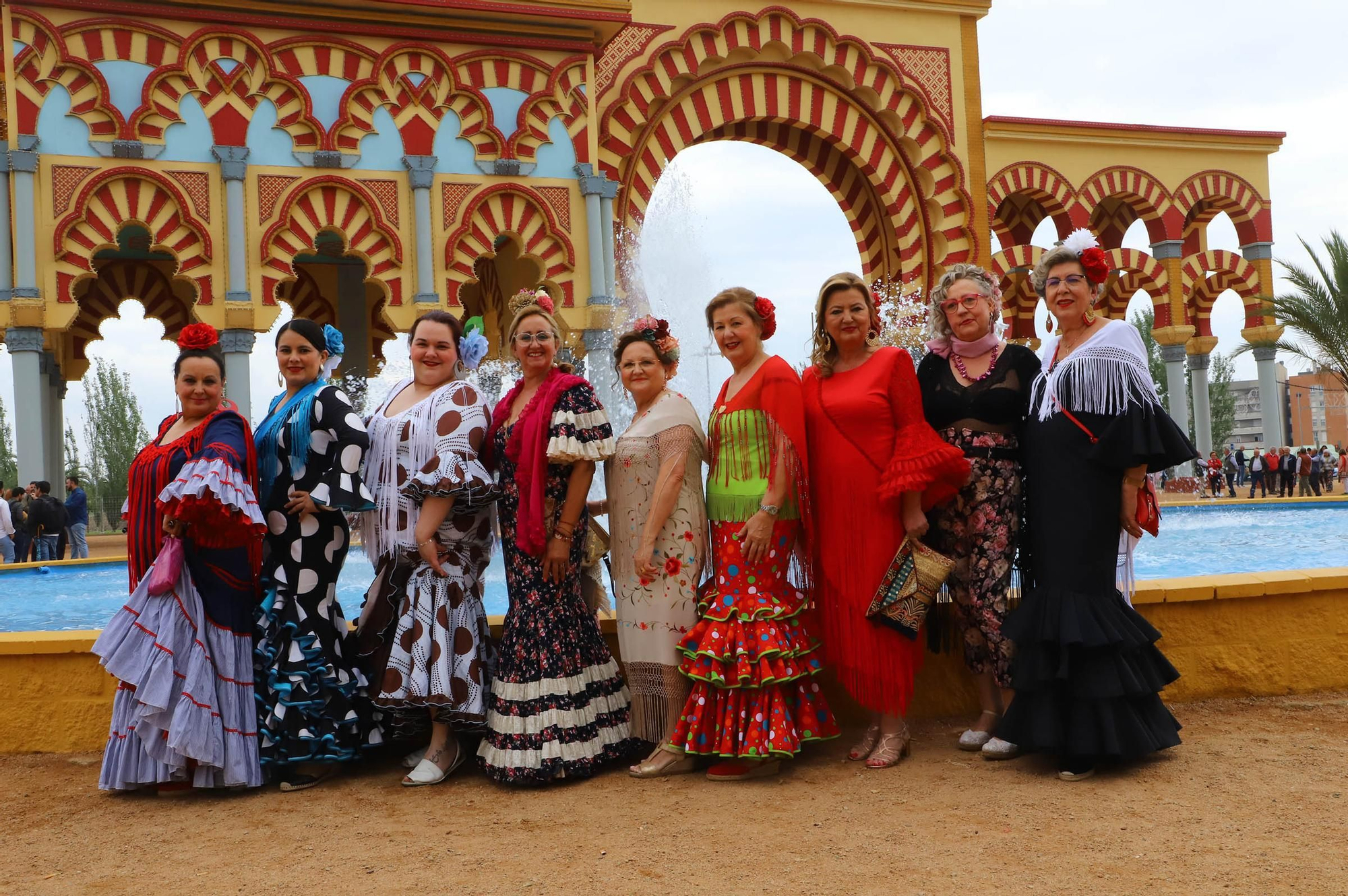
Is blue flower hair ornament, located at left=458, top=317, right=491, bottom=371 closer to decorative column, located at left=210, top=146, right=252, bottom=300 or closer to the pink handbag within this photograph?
the pink handbag

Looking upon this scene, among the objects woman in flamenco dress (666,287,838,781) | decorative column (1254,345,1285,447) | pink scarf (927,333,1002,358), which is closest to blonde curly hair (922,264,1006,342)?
pink scarf (927,333,1002,358)

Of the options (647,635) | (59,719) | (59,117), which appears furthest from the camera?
(59,117)

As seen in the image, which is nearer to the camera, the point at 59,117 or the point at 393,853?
the point at 393,853

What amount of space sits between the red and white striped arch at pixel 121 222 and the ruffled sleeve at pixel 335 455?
8.79 m

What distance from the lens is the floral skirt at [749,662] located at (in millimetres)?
3467

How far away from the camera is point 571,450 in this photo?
139 inches

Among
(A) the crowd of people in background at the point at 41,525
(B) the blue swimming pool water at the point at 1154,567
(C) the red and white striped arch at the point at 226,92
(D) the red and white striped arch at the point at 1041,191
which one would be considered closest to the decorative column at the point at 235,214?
(C) the red and white striped arch at the point at 226,92

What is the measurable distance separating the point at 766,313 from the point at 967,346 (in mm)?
718

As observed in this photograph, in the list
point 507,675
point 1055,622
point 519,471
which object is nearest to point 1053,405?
point 1055,622

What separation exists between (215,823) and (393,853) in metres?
0.72

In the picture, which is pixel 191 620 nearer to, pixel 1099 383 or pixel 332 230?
pixel 1099 383

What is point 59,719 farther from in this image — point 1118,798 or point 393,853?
point 1118,798

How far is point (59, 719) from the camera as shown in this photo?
4199 millimetres

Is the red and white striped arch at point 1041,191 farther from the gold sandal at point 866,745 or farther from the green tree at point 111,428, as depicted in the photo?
the green tree at point 111,428
